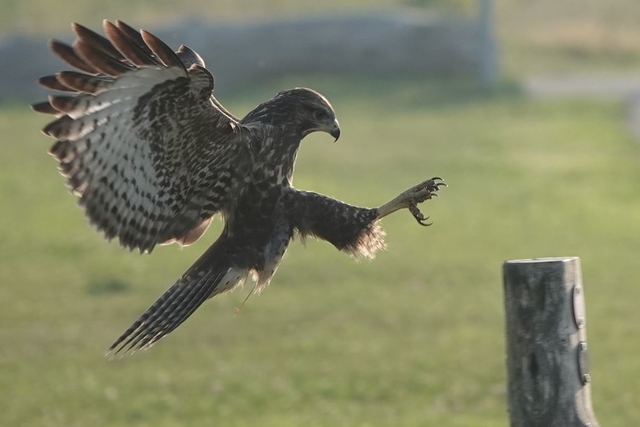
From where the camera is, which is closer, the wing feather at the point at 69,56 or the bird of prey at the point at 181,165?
the wing feather at the point at 69,56

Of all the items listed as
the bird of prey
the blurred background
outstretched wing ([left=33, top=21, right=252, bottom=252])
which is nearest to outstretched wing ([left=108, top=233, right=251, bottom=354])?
the bird of prey

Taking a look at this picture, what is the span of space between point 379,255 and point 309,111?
7.93 meters

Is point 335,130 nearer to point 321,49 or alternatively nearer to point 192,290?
point 192,290

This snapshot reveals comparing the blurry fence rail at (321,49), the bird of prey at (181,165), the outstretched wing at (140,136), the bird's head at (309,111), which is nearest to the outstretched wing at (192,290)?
the bird of prey at (181,165)

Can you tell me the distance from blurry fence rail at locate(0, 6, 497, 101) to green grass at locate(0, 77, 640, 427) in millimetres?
5332

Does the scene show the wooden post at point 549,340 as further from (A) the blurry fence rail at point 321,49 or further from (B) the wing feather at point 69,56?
(A) the blurry fence rail at point 321,49

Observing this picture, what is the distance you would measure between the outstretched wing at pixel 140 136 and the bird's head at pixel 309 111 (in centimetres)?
36

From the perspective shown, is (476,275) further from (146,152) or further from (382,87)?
(382,87)

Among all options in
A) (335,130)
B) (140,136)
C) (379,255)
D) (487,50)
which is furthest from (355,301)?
(487,50)

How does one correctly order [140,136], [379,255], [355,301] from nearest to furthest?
1. [140,136]
2. [355,301]
3. [379,255]

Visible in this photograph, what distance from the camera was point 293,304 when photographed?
38.8 feet

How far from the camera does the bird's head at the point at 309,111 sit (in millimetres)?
5734

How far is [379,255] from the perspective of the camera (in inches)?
535

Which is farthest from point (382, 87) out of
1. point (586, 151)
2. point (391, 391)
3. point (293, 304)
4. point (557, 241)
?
point (391, 391)
